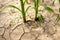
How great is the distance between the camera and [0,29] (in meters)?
1.56

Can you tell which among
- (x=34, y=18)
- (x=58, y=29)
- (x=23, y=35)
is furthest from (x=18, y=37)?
(x=58, y=29)

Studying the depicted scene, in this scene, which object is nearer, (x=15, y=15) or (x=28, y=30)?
(x=28, y=30)

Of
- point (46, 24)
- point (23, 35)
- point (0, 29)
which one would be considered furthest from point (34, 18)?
point (0, 29)

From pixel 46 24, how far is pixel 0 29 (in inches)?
22.3

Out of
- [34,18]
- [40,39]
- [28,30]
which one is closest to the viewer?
[40,39]

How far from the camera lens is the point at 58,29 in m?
1.52

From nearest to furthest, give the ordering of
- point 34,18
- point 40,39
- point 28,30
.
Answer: point 40,39 → point 28,30 → point 34,18

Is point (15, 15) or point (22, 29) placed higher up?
point (15, 15)

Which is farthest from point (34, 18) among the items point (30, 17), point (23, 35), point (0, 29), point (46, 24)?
point (0, 29)

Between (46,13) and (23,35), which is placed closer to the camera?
(23,35)

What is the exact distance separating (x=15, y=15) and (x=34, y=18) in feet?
0.89

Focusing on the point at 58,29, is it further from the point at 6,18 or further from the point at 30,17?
the point at 6,18

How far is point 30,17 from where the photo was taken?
1.70 meters

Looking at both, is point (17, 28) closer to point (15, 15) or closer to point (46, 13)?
point (15, 15)
